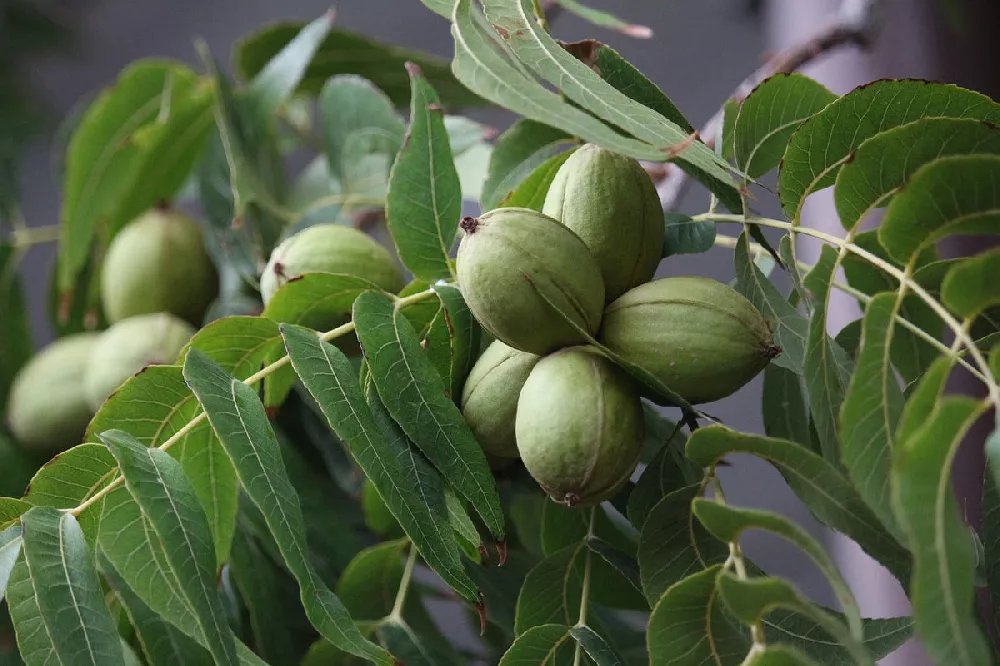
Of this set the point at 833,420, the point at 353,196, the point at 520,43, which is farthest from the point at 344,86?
the point at 833,420

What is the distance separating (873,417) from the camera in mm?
304

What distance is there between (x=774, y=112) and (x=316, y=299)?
220mm

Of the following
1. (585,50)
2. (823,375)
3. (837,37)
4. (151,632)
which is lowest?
(151,632)

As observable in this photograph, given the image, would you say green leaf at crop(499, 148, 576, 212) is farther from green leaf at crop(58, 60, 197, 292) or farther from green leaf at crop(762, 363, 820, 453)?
green leaf at crop(58, 60, 197, 292)

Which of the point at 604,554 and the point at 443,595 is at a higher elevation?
the point at 604,554

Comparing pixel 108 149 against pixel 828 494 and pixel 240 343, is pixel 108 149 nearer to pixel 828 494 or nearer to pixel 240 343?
pixel 240 343

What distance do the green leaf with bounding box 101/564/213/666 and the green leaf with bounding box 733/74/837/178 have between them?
0.34 metres

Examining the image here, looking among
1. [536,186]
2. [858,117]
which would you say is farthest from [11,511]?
[858,117]

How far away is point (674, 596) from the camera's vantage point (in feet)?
1.10

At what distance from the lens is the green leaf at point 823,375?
0.33 metres

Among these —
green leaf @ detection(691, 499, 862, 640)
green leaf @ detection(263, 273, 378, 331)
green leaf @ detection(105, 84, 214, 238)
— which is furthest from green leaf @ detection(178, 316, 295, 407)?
green leaf @ detection(105, 84, 214, 238)

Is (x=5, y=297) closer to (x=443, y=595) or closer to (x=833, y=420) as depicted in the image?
(x=443, y=595)

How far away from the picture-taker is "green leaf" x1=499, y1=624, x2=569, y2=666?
382 mm

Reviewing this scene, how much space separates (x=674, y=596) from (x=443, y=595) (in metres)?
0.36
